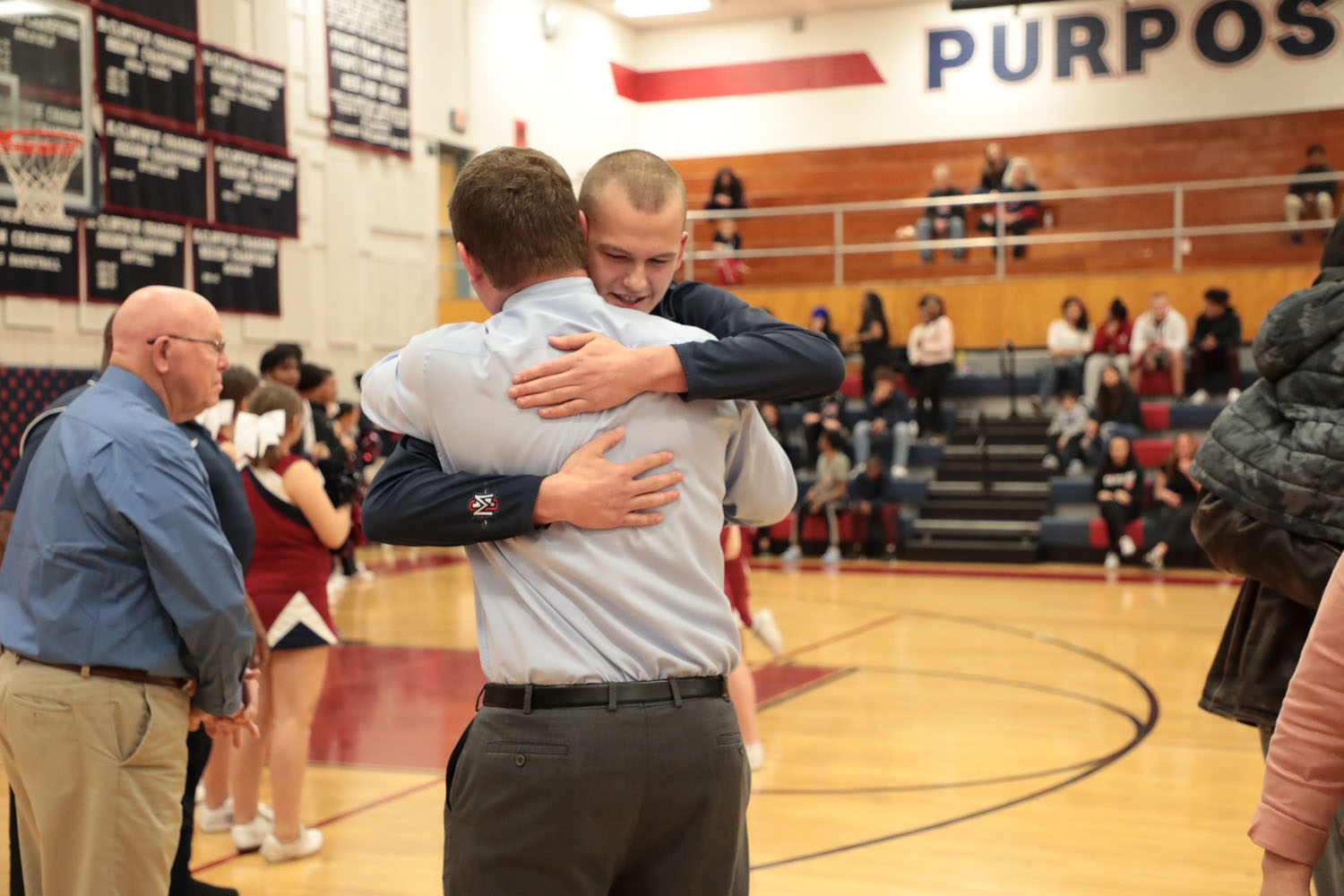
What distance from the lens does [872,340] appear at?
15.0 m

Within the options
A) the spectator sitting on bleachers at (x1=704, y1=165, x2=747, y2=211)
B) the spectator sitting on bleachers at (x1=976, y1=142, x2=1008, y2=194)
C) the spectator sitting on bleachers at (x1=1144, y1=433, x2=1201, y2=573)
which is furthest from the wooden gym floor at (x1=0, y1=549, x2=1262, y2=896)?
the spectator sitting on bleachers at (x1=704, y1=165, x2=747, y2=211)

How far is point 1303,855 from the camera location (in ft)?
4.93

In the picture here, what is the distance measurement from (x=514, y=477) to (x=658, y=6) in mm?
19008

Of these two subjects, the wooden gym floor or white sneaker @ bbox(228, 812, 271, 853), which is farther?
white sneaker @ bbox(228, 812, 271, 853)

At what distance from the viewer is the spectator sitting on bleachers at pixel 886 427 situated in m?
14.1

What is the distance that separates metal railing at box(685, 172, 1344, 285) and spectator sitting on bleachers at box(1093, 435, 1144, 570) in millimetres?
3782

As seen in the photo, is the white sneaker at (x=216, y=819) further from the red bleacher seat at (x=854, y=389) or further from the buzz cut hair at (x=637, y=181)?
the red bleacher seat at (x=854, y=389)

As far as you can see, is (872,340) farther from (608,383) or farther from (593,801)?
(593,801)

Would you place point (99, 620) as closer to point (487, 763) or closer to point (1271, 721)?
point (487, 763)

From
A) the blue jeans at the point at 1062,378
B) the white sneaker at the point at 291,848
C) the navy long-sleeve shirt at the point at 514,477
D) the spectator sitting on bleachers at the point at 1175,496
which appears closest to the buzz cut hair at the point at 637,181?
the navy long-sleeve shirt at the point at 514,477

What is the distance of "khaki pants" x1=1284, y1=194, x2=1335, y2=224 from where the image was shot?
15461mm

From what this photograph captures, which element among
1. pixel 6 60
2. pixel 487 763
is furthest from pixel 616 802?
pixel 6 60

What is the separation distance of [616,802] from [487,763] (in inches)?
7.0

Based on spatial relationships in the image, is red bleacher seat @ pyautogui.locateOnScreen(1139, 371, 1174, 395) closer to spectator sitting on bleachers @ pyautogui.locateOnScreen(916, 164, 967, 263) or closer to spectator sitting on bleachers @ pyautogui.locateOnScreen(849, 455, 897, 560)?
spectator sitting on bleachers @ pyautogui.locateOnScreen(849, 455, 897, 560)
